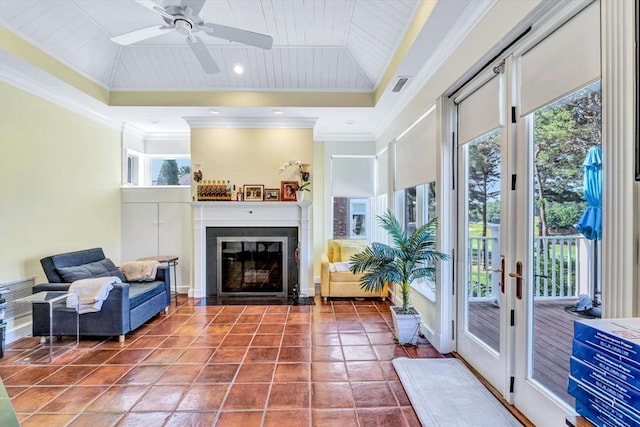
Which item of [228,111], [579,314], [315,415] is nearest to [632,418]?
[579,314]

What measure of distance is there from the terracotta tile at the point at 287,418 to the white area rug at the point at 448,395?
776 mm

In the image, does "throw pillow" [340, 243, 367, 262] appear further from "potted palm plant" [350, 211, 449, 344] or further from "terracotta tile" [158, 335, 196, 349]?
"terracotta tile" [158, 335, 196, 349]

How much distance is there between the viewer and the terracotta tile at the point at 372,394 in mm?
2469

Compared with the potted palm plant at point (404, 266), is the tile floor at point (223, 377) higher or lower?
lower

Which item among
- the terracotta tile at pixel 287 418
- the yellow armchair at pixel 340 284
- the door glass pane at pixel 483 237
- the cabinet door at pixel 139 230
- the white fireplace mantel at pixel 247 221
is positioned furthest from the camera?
the cabinet door at pixel 139 230

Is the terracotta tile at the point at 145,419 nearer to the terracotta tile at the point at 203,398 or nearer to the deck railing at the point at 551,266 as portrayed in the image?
the terracotta tile at the point at 203,398

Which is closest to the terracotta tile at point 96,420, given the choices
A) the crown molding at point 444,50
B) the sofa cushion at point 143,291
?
the sofa cushion at point 143,291

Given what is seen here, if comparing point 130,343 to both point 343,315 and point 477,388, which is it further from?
point 477,388

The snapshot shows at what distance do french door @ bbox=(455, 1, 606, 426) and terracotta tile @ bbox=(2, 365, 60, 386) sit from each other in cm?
372

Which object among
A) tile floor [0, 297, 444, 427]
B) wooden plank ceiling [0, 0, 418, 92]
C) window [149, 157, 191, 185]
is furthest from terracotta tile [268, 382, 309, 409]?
window [149, 157, 191, 185]

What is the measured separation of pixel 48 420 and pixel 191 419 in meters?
0.96

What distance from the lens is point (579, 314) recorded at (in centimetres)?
188

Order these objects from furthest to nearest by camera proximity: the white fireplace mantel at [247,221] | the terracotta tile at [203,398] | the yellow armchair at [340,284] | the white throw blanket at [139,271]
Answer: the white fireplace mantel at [247,221] → the yellow armchair at [340,284] → the white throw blanket at [139,271] → the terracotta tile at [203,398]

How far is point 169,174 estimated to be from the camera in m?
6.38
